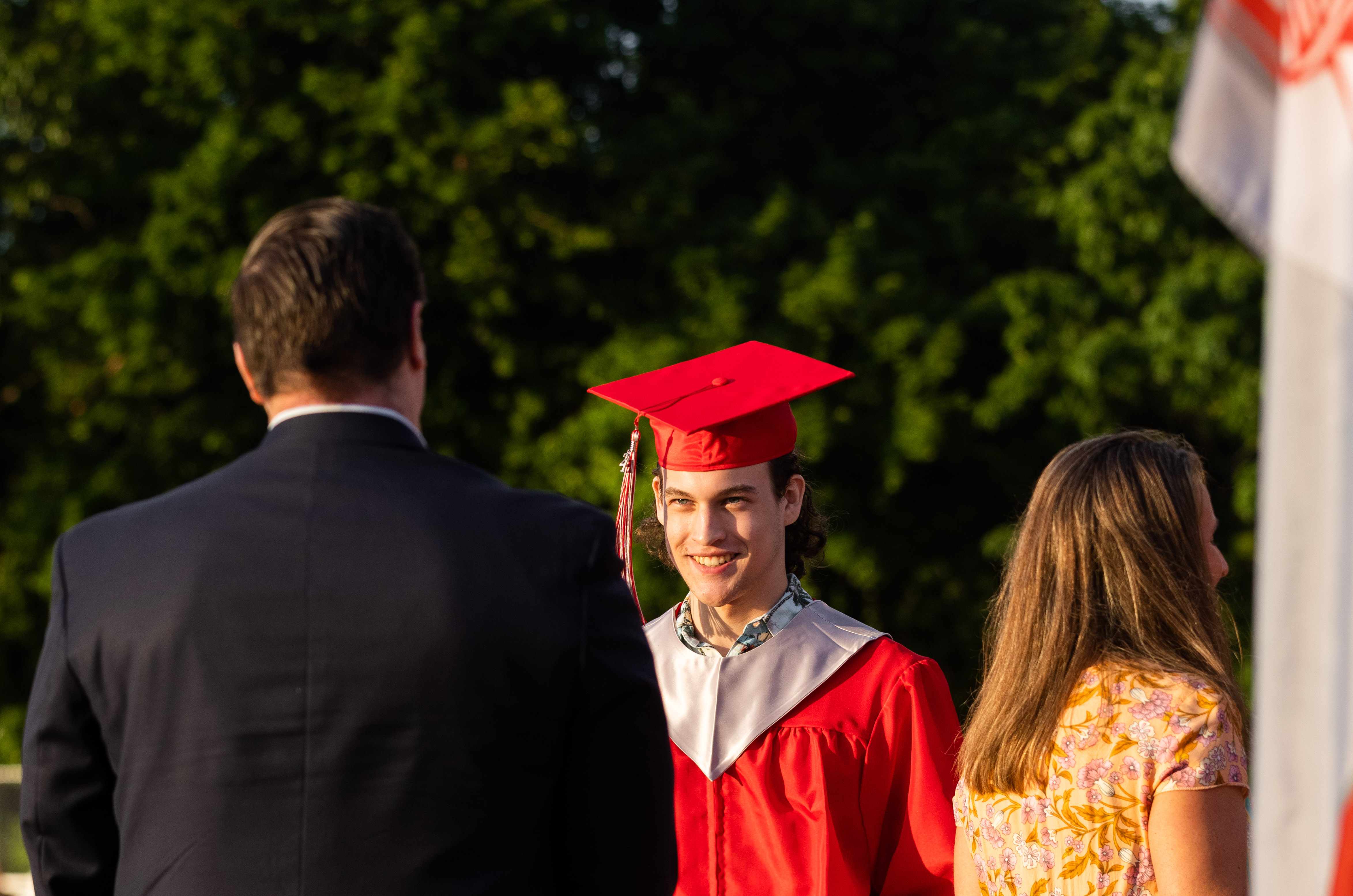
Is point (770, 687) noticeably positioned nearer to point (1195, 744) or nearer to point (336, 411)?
point (1195, 744)

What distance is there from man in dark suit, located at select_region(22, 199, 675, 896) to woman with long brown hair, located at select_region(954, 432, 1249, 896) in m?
0.74

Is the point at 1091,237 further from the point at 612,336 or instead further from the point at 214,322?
the point at 214,322

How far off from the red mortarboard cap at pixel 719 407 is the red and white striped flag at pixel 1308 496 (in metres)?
1.70

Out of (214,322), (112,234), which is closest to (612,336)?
(214,322)

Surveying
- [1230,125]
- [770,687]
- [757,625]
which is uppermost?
[1230,125]

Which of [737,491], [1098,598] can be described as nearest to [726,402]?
[737,491]

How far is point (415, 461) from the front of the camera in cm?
169

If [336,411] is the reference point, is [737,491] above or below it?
below

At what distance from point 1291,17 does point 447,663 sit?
1.08m

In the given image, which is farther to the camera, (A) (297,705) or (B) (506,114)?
(B) (506,114)

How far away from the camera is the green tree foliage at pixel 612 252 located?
10742mm

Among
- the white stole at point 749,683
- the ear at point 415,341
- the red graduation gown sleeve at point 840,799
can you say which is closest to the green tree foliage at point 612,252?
the white stole at point 749,683

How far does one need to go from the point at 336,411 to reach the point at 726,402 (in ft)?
4.75

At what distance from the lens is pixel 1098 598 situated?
222 cm
